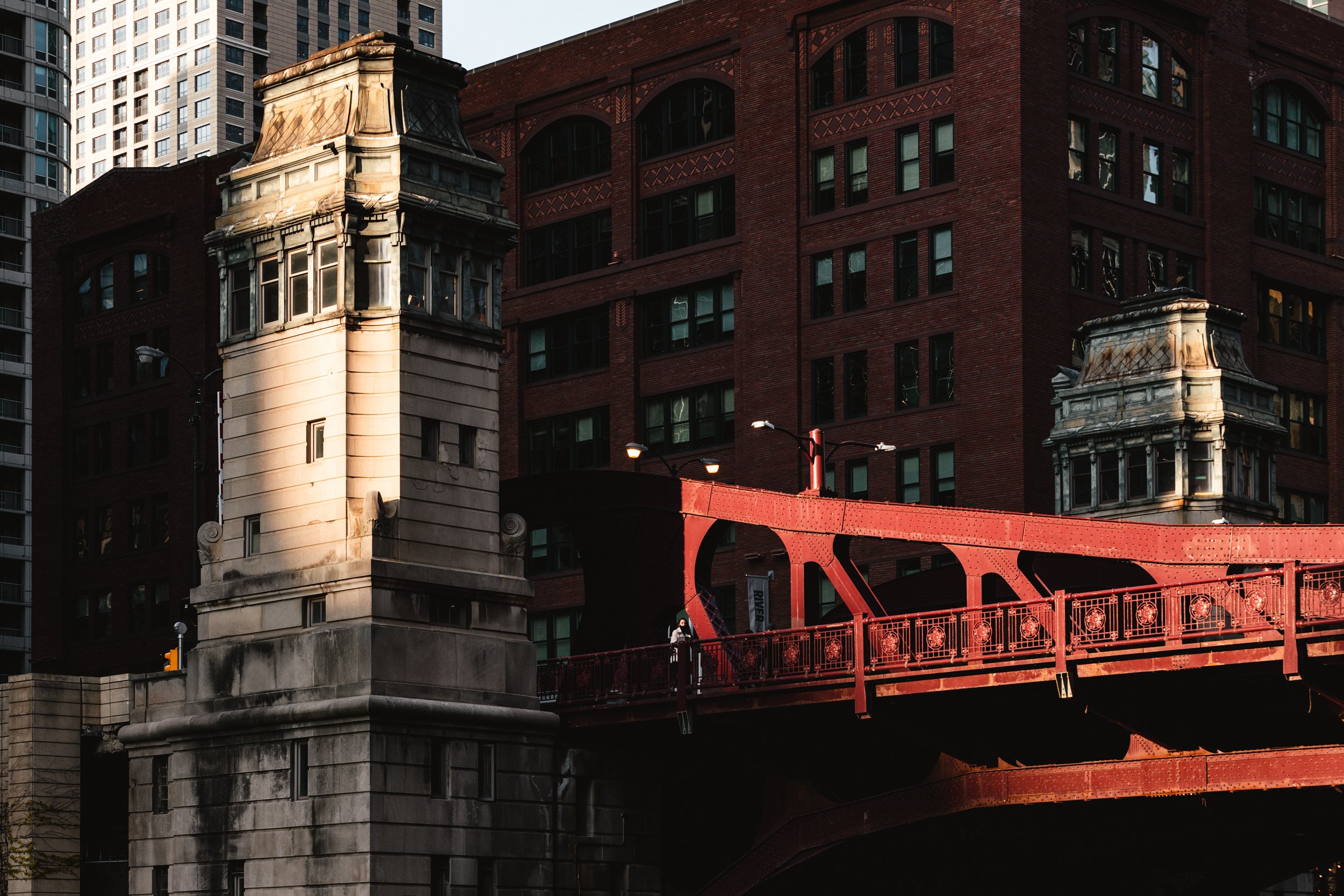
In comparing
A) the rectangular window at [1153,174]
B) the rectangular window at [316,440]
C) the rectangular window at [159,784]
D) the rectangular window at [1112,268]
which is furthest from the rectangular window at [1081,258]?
the rectangular window at [159,784]

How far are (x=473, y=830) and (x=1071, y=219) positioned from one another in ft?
120

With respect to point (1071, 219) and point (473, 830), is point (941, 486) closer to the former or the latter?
point (1071, 219)

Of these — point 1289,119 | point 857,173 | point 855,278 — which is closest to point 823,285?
point 855,278

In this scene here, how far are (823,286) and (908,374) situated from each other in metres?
5.34

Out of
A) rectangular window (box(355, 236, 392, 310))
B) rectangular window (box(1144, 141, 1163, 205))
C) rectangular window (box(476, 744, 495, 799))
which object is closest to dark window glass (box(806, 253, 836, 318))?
rectangular window (box(1144, 141, 1163, 205))

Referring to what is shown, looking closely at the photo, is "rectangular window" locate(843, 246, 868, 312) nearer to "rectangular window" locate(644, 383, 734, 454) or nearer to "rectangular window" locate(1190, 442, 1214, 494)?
"rectangular window" locate(644, 383, 734, 454)

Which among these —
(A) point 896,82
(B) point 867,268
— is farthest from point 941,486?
(A) point 896,82

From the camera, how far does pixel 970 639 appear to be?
49469mm

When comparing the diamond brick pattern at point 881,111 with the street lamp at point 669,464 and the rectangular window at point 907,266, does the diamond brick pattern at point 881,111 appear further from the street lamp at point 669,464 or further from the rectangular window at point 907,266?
the street lamp at point 669,464

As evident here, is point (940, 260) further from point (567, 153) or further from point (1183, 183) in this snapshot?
point (567, 153)

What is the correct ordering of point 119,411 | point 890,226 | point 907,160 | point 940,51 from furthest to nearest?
point 119,411 < point 890,226 < point 907,160 < point 940,51

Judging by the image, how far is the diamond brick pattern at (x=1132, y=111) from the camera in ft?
278

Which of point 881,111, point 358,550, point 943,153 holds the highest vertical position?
point 881,111

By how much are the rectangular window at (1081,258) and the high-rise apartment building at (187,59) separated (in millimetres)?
100876
